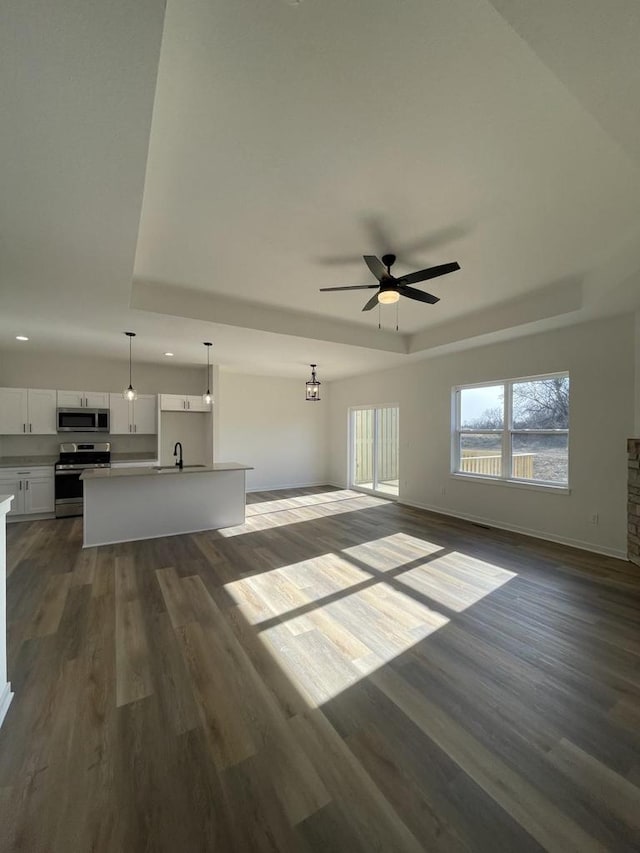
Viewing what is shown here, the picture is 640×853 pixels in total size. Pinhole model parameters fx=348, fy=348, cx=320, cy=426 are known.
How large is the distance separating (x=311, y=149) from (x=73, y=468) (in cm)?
596

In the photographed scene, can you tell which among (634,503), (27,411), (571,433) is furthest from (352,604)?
(27,411)

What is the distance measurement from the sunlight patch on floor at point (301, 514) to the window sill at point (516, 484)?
Answer: 1.75m

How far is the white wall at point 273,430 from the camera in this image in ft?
26.1

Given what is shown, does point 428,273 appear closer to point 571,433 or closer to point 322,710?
point 322,710

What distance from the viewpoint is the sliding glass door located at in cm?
772

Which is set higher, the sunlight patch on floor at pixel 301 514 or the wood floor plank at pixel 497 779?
the wood floor plank at pixel 497 779

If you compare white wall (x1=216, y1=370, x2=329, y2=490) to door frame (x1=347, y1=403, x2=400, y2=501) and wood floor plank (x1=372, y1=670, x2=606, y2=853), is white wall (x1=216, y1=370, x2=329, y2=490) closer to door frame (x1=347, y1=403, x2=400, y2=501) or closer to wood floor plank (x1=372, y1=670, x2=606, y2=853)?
door frame (x1=347, y1=403, x2=400, y2=501)

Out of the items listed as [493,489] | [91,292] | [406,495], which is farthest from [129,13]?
[406,495]

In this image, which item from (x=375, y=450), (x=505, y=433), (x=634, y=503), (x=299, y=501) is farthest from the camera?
(x=375, y=450)

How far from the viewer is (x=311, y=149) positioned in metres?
1.97

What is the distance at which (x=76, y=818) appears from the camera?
1.33m

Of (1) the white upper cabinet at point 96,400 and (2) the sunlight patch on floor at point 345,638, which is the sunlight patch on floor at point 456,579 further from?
(1) the white upper cabinet at point 96,400

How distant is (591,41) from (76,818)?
3.40 metres

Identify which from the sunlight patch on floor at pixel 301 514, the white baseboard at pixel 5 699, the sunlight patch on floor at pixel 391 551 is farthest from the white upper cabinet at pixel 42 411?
the sunlight patch on floor at pixel 391 551
